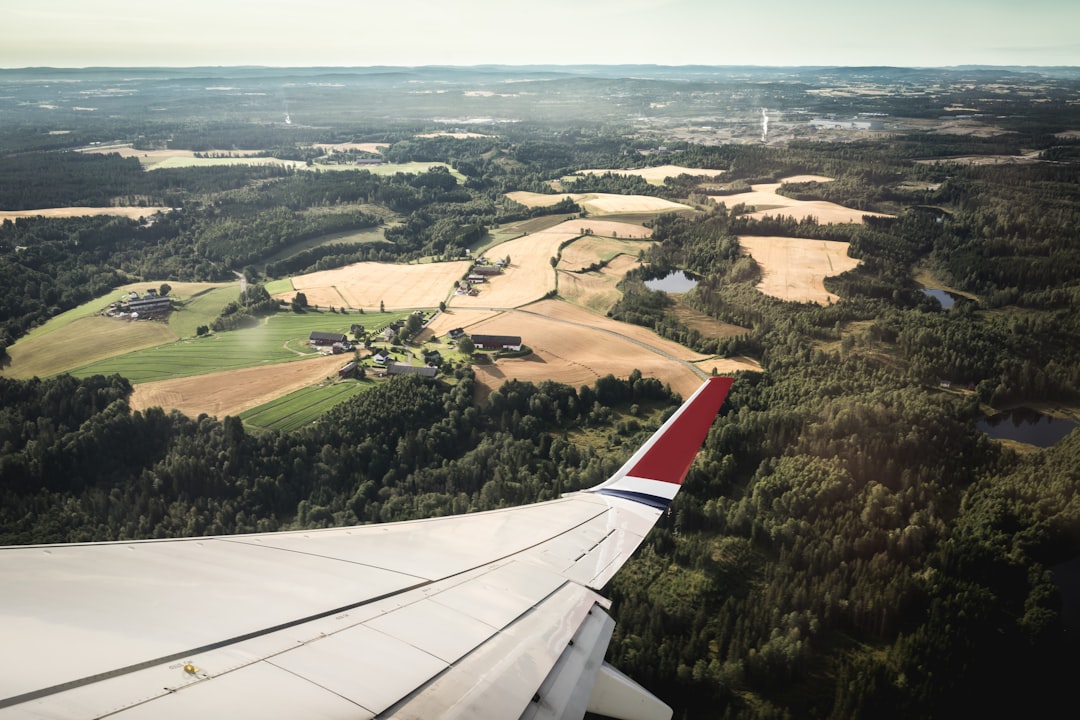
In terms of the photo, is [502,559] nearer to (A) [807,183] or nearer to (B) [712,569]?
(B) [712,569]

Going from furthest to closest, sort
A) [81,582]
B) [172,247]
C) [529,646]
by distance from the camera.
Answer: [172,247] → [529,646] → [81,582]

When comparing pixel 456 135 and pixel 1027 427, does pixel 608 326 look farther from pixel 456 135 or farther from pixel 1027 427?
pixel 456 135

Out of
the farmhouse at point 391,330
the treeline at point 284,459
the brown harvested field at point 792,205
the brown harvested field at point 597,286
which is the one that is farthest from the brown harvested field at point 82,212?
the brown harvested field at point 792,205

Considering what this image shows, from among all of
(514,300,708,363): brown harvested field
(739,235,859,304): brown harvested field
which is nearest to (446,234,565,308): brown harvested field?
(514,300,708,363): brown harvested field

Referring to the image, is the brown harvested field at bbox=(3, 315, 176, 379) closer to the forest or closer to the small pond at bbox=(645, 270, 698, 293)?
the forest

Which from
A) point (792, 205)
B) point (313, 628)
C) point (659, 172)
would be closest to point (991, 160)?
point (792, 205)

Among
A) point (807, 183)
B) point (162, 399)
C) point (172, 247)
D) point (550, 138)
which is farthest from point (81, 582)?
point (550, 138)
